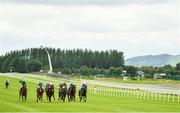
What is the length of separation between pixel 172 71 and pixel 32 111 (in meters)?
111

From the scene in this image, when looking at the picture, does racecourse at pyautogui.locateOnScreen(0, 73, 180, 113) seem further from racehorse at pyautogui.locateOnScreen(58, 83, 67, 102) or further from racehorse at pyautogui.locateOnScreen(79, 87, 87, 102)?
racehorse at pyautogui.locateOnScreen(58, 83, 67, 102)

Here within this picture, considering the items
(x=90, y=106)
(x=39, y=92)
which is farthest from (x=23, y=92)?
(x=90, y=106)

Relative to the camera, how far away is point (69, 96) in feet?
137

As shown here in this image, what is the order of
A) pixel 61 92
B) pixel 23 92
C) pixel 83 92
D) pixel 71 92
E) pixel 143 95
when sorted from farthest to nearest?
pixel 143 95, pixel 61 92, pixel 71 92, pixel 83 92, pixel 23 92

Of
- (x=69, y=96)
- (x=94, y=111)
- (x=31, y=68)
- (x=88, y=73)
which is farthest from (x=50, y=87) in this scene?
(x=31, y=68)

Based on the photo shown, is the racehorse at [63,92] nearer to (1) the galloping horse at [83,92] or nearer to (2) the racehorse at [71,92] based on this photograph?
(2) the racehorse at [71,92]

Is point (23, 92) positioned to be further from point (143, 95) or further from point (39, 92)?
point (143, 95)

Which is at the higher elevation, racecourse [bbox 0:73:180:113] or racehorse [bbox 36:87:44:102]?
racehorse [bbox 36:87:44:102]

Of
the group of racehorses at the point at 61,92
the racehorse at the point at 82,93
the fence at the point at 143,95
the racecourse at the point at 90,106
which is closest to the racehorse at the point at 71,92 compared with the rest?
the group of racehorses at the point at 61,92

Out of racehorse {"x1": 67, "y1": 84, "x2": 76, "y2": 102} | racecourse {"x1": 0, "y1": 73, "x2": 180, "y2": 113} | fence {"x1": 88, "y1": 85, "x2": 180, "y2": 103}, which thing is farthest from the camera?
fence {"x1": 88, "y1": 85, "x2": 180, "y2": 103}

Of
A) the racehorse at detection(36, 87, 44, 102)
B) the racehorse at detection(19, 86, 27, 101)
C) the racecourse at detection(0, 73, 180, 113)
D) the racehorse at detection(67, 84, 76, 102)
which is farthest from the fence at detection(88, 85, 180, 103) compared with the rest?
the racehorse at detection(19, 86, 27, 101)

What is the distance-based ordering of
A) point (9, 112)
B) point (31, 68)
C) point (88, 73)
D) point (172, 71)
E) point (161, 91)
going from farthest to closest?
1. point (31, 68)
2. point (88, 73)
3. point (172, 71)
4. point (161, 91)
5. point (9, 112)

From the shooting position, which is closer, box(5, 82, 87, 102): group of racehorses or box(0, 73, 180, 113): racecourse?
box(0, 73, 180, 113): racecourse

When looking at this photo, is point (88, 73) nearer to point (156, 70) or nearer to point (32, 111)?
point (156, 70)
